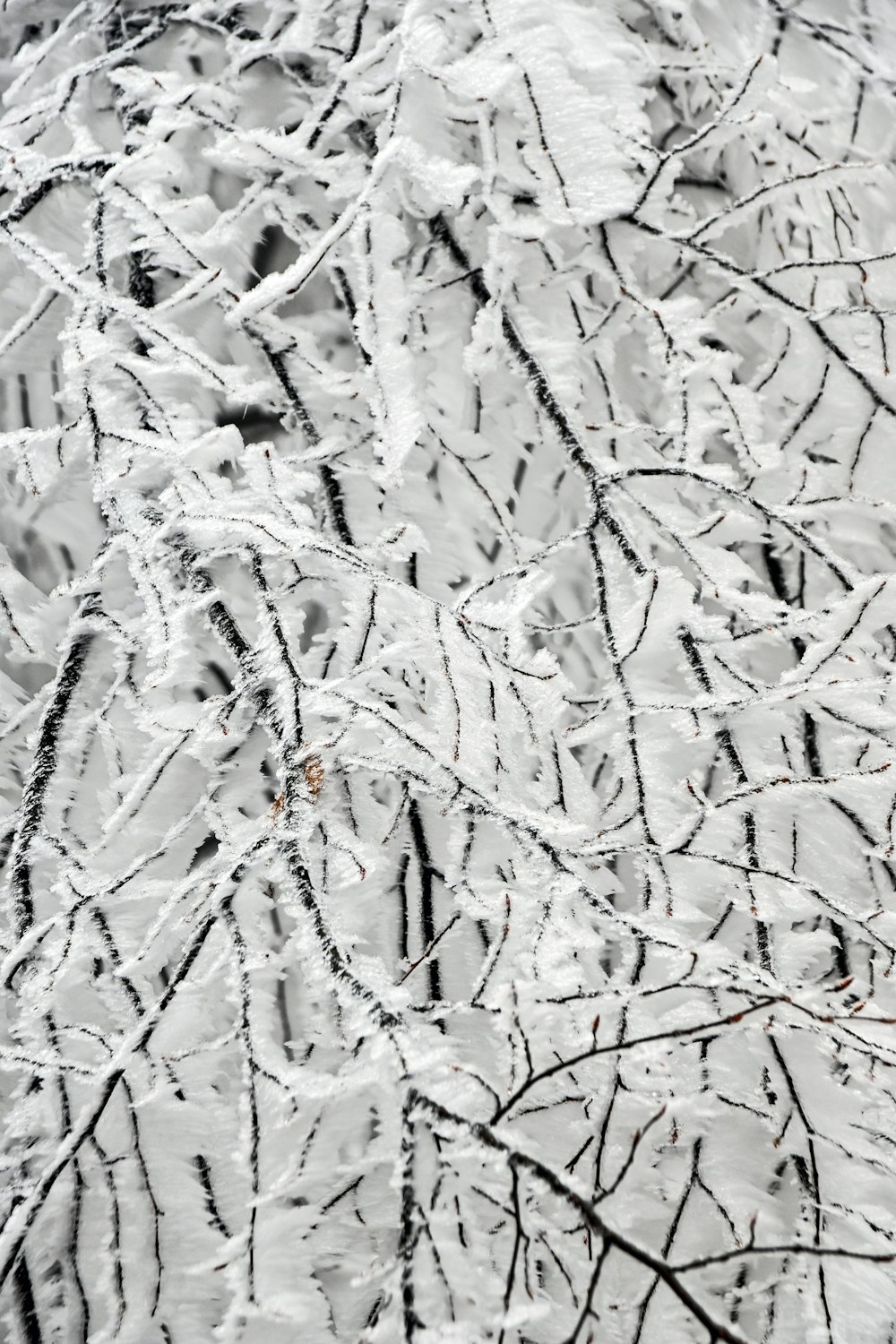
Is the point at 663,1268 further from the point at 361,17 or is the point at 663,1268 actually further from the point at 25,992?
the point at 361,17

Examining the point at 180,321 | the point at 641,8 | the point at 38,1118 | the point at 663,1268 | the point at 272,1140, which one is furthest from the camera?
the point at 641,8

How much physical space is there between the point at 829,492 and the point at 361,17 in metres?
0.83

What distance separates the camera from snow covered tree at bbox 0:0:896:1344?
67 cm

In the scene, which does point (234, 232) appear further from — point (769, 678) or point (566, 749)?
point (769, 678)

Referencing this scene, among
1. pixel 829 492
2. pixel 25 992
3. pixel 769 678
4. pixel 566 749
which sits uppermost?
pixel 829 492

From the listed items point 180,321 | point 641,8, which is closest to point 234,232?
point 180,321

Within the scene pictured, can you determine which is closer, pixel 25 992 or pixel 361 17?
pixel 25 992

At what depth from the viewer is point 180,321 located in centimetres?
93

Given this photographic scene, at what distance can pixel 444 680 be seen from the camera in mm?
722

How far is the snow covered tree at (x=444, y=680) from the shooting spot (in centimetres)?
67

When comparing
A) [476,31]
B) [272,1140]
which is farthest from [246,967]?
[476,31]

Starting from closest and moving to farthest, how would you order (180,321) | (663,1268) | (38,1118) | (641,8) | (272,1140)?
(663,1268), (272,1140), (38,1118), (180,321), (641,8)

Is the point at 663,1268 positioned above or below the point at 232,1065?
above

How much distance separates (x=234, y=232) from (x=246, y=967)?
0.82 metres
